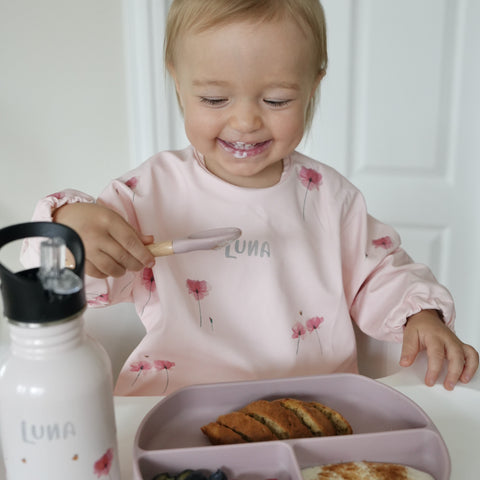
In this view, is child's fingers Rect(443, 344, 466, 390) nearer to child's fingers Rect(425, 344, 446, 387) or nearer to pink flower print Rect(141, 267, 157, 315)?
child's fingers Rect(425, 344, 446, 387)

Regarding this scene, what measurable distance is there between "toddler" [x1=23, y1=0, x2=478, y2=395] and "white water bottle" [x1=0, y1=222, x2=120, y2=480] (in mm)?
342

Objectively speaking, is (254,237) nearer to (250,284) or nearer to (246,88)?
(250,284)

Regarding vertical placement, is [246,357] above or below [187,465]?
below

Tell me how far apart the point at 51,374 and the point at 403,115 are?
5.71 ft

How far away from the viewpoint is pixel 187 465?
0.52 metres

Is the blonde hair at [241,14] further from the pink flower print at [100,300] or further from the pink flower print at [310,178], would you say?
the pink flower print at [100,300]

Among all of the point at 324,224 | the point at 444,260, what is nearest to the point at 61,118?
the point at 324,224

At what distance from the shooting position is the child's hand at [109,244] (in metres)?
0.70

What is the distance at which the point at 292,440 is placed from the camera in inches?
21.4

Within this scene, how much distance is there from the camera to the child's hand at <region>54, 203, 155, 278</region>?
70 cm

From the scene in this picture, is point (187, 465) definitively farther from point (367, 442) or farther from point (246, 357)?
point (246, 357)

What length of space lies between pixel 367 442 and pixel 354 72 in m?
1.59

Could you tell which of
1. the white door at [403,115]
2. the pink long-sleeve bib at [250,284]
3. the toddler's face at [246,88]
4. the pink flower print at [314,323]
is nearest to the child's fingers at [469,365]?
the pink long-sleeve bib at [250,284]

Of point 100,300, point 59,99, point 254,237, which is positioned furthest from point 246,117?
point 59,99
